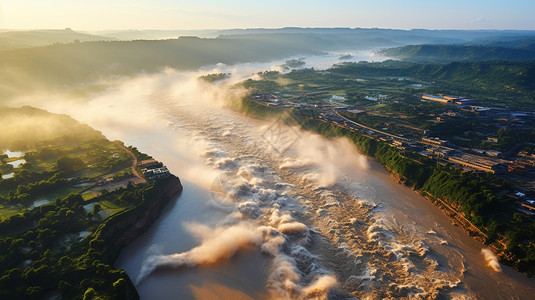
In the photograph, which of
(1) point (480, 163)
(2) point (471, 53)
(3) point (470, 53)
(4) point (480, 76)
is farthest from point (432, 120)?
(3) point (470, 53)

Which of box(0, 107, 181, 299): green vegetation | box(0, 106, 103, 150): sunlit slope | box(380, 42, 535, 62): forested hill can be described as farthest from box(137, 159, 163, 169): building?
box(380, 42, 535, 62): forested hill

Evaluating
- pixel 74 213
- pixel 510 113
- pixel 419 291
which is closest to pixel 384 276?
pixel 419 291

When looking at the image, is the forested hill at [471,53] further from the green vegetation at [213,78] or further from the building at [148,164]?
the building at [148,164]

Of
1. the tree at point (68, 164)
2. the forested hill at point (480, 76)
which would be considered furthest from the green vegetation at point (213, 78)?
the tree at point (68, 164)

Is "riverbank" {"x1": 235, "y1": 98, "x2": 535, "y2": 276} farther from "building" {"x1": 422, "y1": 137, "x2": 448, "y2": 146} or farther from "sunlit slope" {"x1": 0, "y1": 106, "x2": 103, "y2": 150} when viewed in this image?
"sunlit slope" {"x1": 0, "y1": 106, "x2": 103, "y2": 150}

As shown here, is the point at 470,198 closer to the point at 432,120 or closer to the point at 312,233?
the point at 312,233

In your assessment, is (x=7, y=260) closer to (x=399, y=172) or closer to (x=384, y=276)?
(x=384, y=276)
